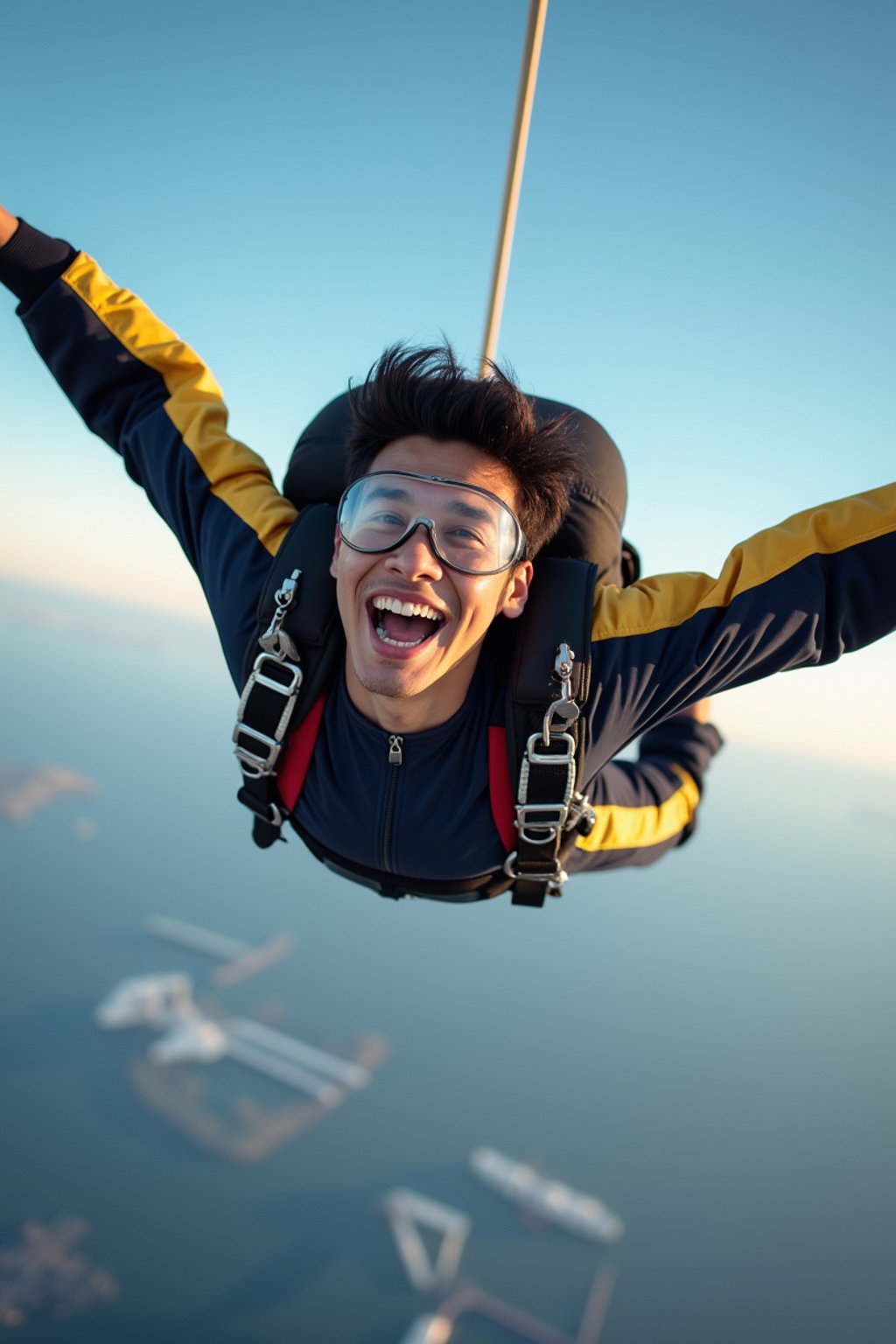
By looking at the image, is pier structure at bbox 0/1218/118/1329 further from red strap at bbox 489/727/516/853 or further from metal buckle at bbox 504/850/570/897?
red strap at bbox 489/727/516/853


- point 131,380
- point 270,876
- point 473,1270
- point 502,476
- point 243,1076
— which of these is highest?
point 131,380

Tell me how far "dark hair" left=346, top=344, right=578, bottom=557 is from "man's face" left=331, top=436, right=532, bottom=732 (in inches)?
1.2

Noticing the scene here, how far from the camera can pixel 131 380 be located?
195 centimetres

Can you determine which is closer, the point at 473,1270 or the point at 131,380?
A: the point at 131,380

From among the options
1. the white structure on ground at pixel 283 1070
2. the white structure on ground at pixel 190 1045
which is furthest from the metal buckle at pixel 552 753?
the white structure on ground at pixel 283 1070

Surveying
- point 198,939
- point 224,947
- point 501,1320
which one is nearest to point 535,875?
point 501,1320

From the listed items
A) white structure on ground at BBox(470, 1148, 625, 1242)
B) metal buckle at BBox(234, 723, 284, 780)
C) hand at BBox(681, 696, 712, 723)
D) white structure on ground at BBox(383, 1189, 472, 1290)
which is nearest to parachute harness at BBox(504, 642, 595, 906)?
metal buckle at BBox(234, 723, 284, 780)

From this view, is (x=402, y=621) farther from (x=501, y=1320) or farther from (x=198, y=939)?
(x=198, y=939)

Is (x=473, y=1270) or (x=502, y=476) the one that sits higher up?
(x=502, y=476)

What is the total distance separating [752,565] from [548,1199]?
105 feet

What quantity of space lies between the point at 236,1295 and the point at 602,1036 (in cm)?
2417

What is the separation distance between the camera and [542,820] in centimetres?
162

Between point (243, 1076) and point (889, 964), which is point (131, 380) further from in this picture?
point (889, 964)

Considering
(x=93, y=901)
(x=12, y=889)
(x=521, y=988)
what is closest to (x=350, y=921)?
(x=521, y=988)
